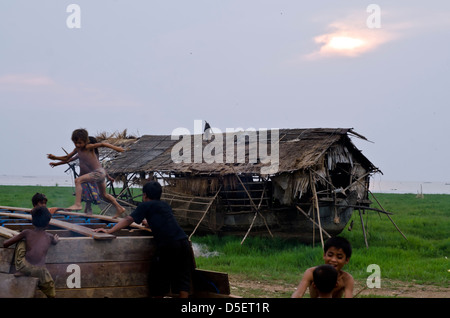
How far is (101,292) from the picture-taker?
16.2 feet

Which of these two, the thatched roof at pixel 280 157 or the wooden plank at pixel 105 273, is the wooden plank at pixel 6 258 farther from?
the thatched roof at pixel 280 157

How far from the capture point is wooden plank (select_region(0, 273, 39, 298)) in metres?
4.54

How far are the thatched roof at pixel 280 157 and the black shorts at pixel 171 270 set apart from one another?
29.2 feet

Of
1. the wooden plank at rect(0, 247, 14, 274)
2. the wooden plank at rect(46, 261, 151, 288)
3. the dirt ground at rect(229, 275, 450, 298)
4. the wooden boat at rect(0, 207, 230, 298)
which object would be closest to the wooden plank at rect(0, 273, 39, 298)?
the wooden boat at rect(0, 207, 230, 298)

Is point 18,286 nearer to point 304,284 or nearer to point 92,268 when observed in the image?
point 92,268

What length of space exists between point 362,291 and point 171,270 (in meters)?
5.44

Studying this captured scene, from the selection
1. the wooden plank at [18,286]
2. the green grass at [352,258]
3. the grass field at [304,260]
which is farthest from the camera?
the green grass at [352,258]

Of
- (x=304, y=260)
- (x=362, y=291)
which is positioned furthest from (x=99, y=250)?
(x=304, y=260)

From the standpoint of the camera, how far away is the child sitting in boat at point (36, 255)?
468 cm

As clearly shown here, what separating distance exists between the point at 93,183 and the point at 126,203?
33.3ft

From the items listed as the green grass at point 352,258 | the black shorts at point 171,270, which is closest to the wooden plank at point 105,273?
the black shorts at point 171,270
